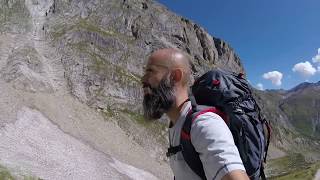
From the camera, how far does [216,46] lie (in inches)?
7598

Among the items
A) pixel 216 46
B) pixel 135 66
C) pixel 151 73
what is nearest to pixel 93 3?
pixel 135 66

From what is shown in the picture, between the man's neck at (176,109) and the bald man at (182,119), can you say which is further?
the man's neck at (176,109)

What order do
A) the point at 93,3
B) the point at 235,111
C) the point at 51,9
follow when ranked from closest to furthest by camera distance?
the point at 235,111, the point at 51,9, the point at 93,3

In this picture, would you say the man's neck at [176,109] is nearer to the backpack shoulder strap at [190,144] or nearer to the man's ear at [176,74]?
the man's ear at [176,74]

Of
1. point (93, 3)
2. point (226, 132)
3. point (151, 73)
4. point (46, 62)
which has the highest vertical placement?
point (93, 3)

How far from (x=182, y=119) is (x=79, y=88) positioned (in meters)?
84.3

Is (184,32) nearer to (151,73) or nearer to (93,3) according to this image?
(93,3)

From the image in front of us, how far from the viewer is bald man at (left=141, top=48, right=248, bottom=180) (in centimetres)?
357

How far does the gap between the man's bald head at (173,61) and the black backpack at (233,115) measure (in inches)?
8.1

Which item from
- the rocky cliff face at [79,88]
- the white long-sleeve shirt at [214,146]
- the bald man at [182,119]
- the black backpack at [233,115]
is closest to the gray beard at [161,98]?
the bald man at [182,119]

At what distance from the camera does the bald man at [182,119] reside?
11.7 feet

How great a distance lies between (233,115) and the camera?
4156mm

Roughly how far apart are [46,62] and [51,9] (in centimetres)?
2862

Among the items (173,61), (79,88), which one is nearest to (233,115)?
(173,61)
